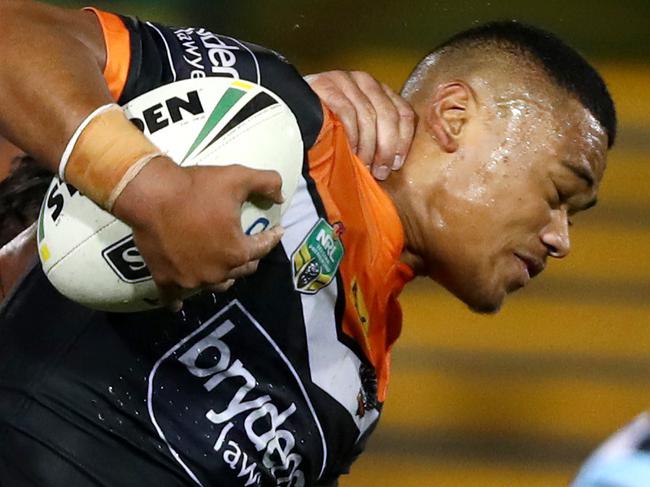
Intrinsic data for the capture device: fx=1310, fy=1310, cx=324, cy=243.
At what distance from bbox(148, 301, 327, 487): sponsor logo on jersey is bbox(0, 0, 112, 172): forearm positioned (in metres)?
0.41

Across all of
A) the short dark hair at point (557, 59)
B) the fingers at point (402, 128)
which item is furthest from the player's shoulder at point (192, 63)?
the short dark hair at point (557, 59)

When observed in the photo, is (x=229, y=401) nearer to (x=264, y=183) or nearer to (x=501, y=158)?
(x=264, y=183)

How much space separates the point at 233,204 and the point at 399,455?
2.51m

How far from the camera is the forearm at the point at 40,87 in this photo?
1.36 meters

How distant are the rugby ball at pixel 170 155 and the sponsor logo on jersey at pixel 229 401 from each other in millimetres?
233

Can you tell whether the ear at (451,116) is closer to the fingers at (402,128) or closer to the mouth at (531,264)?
the fingers at (402,128)

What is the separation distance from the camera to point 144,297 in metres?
1.47

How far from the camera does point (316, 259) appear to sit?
5.79 feet

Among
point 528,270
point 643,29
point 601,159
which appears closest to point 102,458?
point 528,270

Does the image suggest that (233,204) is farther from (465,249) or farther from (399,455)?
(399,455)

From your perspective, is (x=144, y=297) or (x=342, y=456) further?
(x=342, y=456)

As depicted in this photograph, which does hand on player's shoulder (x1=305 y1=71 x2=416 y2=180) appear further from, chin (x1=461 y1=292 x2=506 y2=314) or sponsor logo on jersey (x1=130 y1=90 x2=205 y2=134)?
sponsor logo on jersey (x1=130 y1=90 x2=205 y2=134)

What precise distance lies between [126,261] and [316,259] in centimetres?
38

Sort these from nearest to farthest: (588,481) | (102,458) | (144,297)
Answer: (588,481) < (144,297) < (102,458)
